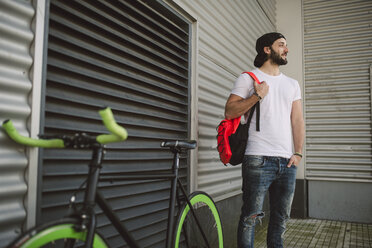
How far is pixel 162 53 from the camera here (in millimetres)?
2795

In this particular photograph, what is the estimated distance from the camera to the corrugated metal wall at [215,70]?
11.0 ft

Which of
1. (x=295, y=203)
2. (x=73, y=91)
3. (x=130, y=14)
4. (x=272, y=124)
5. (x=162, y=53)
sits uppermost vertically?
(x=130, y=14)

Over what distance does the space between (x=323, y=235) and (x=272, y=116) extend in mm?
3237

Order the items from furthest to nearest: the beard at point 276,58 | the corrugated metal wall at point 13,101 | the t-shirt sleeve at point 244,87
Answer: the beard at point 276,58 → the t-shirt sleeve at point 244,87 → the corrugated metal wall at point 13,101

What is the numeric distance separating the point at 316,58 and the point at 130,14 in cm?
485

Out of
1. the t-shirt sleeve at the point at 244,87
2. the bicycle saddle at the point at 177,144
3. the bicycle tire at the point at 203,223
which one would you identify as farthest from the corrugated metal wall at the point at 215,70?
the bicycle saddle at the point at 177,144

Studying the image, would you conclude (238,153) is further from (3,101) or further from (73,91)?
(3,101)

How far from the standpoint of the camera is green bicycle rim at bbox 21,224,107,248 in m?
1.10

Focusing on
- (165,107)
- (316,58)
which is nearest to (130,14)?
(165,107)

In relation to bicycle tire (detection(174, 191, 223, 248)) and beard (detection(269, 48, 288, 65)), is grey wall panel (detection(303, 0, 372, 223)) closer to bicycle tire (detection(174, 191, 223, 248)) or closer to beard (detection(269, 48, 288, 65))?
beard (detection(269, 48, 288, 65))

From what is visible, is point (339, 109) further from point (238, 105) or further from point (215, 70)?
point (238, 105)

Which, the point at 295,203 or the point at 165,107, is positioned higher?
the point at 165,107

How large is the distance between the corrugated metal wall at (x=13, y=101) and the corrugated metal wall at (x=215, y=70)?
1662mm

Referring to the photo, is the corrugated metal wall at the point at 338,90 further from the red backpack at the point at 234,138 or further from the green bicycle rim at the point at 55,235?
the green bicycle rim at the point at 55,235
